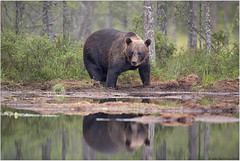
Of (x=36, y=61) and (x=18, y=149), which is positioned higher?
(x=36, y=61)

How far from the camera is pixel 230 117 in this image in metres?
6.61

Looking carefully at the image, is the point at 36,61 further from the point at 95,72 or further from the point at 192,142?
the point at 192,142

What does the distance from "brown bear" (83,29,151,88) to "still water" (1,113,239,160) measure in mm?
4636

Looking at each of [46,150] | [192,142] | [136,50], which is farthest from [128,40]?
[46,150]

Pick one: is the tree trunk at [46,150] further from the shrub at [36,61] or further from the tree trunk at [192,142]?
the shrub at [36,61]

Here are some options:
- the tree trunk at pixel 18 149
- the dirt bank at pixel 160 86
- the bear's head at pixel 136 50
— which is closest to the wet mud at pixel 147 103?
the dirt bank at pixel 160 86

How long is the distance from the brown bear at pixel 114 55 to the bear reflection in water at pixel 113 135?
457cm

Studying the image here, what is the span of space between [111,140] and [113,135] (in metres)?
0.23

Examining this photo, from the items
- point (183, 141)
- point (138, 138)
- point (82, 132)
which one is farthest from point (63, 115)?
point (183, 141)

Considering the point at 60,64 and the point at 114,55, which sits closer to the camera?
the point at 114,55

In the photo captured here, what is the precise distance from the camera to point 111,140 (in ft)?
16.6

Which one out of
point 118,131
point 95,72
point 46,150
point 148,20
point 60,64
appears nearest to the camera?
point 46,150

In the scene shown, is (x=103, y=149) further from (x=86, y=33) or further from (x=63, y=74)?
(x=86, y=33)

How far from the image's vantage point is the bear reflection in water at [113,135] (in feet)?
15.6
